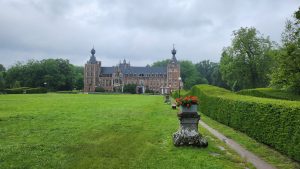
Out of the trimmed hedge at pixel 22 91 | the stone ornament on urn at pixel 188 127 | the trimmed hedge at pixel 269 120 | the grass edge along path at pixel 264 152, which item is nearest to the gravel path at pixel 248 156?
the grass edge along path at pixel 264 152

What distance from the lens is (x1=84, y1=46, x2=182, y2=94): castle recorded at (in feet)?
438

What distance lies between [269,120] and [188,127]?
9.65 feet

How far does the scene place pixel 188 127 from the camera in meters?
11.1

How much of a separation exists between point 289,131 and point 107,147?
18.1 feet

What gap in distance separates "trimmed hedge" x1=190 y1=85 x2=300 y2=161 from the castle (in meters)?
114

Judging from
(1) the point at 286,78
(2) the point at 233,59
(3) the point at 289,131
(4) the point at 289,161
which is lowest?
(4) the point at 289,161

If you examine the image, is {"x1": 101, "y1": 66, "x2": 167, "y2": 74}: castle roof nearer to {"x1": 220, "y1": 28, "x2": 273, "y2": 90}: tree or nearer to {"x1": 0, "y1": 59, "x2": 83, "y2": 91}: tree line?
{"x1": 0, "y1": 59, "x2": 83, "y2": 91}: tree line

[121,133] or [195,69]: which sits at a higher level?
[195,69]

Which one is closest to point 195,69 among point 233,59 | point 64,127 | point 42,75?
point 42,75

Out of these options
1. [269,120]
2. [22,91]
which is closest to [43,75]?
[22,91]

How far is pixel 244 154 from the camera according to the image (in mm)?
10391

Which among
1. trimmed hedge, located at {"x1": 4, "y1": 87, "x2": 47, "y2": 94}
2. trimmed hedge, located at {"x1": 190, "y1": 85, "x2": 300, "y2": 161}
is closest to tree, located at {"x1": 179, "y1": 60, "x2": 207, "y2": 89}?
trimmed hedge, located at {"x1": 4, "y1": 87, "x2": 47, "y2": 94}

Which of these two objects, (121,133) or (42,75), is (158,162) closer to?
(121,133)

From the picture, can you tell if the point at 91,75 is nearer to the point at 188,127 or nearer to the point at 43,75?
the point at 43,75
